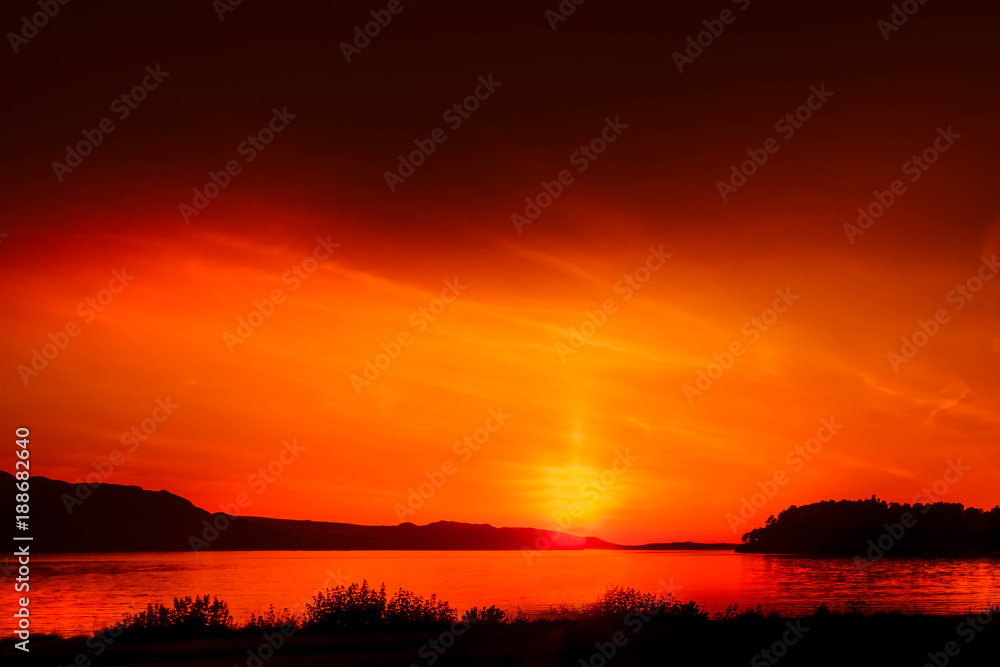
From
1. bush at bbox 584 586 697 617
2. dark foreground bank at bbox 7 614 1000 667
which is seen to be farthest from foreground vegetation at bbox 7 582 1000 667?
bush at bbox 584 586 697 617

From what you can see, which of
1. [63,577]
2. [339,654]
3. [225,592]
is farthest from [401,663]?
[63,577]

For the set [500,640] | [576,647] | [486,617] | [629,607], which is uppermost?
[486,617]

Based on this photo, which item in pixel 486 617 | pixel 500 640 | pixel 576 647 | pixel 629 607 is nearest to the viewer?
pixel 576 647

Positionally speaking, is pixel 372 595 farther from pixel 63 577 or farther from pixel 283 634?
pixel 63 577

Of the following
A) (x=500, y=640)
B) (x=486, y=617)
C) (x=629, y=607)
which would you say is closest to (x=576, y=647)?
(x=500, y=640)

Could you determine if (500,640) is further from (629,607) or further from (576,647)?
(629,607)

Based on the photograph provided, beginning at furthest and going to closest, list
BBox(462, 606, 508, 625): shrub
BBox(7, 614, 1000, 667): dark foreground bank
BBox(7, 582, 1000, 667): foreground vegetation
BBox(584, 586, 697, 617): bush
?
BBox(584, 586, 697, 617): bush → BBox(462, 606, 508, 625): shrub → BBox(7, 582, 1000, 667): foreground vegetation → BBox(7, 614, 1000, 667): dark foreground bank

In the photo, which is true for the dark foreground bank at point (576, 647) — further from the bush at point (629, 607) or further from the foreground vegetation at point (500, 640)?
the bush at point (629, 607)

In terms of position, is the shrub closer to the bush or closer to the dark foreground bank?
the dark foreground bank

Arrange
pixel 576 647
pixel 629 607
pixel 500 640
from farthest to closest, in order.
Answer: pixel 629 607 → pixel 500 640 → pixel 576 647

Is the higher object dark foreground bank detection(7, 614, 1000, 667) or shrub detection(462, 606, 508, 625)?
shrub detection(462, 606, 508, 625)

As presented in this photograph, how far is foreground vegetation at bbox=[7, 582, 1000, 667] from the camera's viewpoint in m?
20.9

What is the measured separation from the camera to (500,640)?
79.4ft

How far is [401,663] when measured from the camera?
19.6 m
